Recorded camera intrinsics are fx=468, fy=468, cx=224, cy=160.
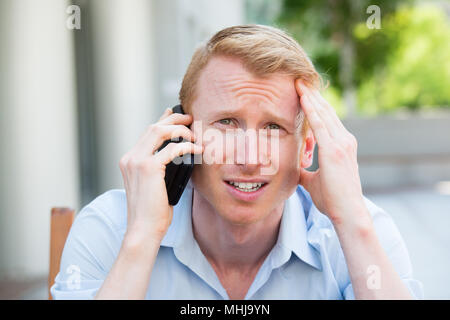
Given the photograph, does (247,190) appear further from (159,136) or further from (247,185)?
(159,136)

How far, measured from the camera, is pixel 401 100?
1969 cm

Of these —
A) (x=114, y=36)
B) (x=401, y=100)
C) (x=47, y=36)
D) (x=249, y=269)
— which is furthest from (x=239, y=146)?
(x=401, y=100)

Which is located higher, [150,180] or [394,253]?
[150,180]

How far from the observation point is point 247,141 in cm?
161

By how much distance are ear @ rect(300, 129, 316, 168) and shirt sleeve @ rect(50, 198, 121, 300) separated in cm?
76

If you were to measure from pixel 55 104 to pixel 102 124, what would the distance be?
142cm

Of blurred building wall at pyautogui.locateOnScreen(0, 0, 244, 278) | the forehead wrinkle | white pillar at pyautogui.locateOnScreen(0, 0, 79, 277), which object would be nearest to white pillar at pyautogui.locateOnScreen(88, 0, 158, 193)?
blurred building wall at pyautogui.locateOnScreen(0, 0, 244, 278)

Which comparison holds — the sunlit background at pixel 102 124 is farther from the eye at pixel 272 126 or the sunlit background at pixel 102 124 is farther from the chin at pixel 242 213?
the chin at pixel 242 213

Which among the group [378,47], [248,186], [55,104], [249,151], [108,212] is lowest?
[108,212]

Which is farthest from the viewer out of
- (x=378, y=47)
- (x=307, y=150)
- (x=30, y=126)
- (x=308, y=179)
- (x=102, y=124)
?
(x=378, y=47)

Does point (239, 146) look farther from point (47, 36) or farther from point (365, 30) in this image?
point (365, 30)

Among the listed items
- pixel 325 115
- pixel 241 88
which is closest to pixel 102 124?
pixel 241 88

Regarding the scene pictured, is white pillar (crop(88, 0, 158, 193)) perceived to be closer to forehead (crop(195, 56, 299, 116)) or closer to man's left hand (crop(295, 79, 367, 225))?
forehead (crop(195, 56, 299, 116))

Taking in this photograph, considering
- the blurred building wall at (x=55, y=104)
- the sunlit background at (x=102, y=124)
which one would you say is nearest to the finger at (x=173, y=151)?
the sunlit background at (x=102, y=124)
